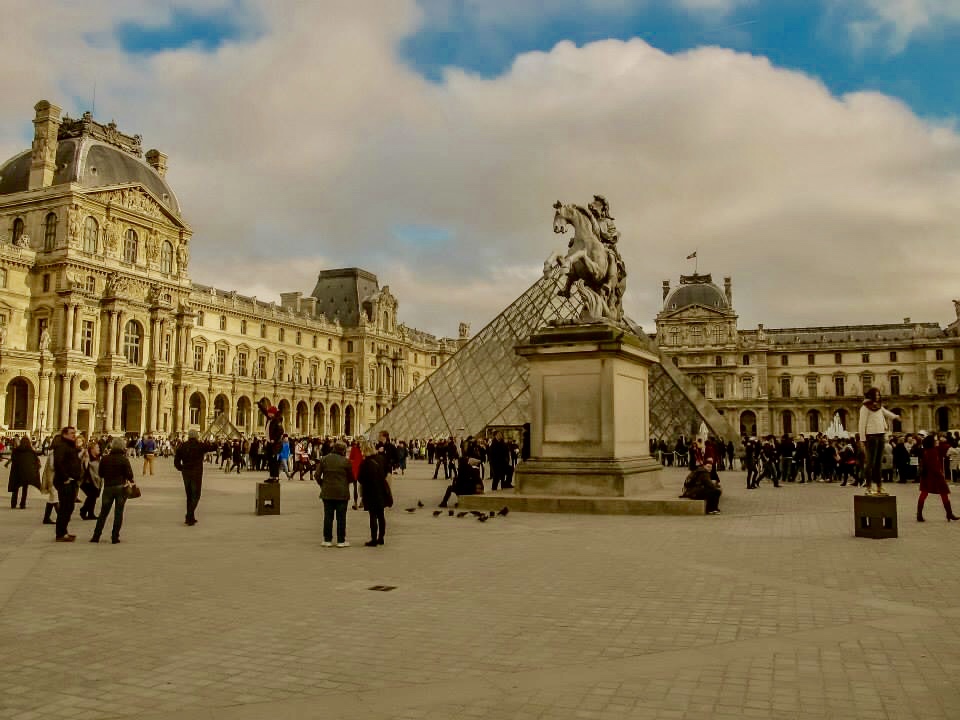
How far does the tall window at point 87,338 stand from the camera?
139 ft

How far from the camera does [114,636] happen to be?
4535 mm

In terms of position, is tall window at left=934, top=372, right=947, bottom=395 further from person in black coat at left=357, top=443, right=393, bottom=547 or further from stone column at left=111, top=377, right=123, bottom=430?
person in black coat at left=357, top=443, right=393, bottom=547

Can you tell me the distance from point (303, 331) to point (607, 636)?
61.6 m

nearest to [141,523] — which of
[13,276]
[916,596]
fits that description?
[916,596]

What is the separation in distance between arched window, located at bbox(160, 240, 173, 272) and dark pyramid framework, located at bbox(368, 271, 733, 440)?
943 inches

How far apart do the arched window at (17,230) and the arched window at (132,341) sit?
24.0 feet

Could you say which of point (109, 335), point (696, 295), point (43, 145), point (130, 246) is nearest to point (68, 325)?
point (109, 335)

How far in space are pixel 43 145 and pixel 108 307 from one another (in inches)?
383

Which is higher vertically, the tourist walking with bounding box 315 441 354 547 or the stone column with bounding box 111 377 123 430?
the stone column with bounding box 111 377 123 430

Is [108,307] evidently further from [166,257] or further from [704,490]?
[704,490]


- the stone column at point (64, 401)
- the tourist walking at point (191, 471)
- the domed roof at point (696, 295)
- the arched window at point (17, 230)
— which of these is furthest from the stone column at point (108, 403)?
the domed roof at point (696, 295)

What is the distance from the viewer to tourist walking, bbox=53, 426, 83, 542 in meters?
8.59

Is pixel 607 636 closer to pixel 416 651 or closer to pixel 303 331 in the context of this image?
pixel 416 651

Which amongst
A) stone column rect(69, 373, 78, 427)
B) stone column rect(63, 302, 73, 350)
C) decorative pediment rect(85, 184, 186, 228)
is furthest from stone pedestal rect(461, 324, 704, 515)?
decorative pediment rect(85, 184, 186, 228)
